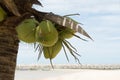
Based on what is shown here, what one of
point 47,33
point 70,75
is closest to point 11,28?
point 47,33

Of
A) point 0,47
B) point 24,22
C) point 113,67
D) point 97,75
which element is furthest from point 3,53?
point 113,67

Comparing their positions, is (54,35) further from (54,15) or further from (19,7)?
(19,7)

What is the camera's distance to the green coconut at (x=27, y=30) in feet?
4.81

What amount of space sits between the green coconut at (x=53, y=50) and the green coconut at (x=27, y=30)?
10 cm

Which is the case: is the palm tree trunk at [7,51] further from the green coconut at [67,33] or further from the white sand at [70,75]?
the white sand at [70,75]

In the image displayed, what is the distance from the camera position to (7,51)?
1.57 metres

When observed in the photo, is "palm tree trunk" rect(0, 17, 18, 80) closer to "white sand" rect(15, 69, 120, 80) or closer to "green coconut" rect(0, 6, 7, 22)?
"green coconut" rect(0, 6, 7, 22)

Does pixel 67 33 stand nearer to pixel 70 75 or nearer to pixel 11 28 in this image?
pixel 11 28

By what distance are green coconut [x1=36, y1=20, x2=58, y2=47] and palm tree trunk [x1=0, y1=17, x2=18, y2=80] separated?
151 millimetres

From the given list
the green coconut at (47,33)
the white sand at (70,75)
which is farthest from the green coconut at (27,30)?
the white sand at (70,75)

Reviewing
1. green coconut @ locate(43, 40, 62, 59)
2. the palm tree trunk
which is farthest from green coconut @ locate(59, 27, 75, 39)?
the palm tree trunk

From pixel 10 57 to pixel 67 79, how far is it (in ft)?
29.8

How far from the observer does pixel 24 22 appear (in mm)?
1495

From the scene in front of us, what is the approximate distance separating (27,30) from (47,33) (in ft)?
0.27
